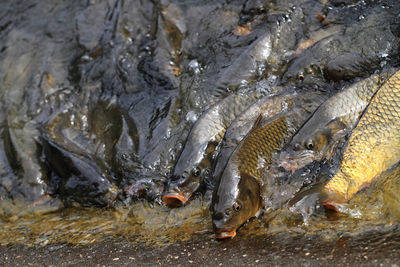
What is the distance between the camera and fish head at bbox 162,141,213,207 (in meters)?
4.36

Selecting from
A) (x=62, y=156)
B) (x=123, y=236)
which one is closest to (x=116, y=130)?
(x=62, y=156)

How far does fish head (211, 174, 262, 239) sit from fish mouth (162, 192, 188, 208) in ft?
1.55

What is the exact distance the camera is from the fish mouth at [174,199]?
4312 mm

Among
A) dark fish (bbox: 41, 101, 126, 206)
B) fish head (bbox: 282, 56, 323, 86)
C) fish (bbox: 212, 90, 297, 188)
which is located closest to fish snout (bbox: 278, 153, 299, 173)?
fish (bbox: 212, 90, 297, 188)

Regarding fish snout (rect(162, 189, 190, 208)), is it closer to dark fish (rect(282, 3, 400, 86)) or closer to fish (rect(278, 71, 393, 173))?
fish (rect(278, 71, 393, 173))

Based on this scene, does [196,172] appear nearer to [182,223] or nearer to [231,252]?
[182,223]

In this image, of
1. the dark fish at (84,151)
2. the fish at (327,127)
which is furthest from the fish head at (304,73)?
the dark fish at (84,151)

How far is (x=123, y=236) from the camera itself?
4.20 metres

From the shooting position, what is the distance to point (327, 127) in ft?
14.1

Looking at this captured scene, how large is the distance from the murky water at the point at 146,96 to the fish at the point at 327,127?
0.35m

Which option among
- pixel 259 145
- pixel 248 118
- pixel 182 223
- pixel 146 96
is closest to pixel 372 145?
pixel 259 145

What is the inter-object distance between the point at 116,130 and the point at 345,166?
9.01 ft

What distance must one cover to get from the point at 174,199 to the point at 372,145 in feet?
6.17

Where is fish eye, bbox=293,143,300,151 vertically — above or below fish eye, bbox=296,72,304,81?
below
